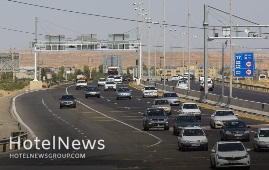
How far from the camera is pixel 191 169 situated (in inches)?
1176

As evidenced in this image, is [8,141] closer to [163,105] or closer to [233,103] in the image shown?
[163,105]

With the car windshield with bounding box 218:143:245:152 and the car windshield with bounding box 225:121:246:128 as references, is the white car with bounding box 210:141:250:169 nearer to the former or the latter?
the car windshield with bounding box 218:143:245:152

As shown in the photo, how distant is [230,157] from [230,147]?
0.87m

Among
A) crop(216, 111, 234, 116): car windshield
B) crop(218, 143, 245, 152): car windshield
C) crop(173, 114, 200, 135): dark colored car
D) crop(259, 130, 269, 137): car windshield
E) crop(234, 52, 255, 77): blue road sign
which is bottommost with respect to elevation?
crop(173, 114, 200, 135): dark colored car

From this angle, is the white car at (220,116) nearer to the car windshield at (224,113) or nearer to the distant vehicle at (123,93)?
the car windshield at (224,113)

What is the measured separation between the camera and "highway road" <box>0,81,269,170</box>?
108 feet

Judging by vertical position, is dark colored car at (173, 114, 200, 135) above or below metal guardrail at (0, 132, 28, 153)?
above

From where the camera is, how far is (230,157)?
29531 millimetres

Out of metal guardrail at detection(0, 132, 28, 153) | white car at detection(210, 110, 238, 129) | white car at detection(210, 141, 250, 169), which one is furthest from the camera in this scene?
white car at detection(210, 110, 238, 129)

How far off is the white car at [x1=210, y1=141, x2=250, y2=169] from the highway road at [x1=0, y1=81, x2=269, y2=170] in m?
0.64

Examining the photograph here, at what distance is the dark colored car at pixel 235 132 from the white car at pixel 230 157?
1235cm

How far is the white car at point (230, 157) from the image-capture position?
29.4 m

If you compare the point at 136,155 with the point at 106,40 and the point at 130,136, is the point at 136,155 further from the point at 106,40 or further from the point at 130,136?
the point at 106,40

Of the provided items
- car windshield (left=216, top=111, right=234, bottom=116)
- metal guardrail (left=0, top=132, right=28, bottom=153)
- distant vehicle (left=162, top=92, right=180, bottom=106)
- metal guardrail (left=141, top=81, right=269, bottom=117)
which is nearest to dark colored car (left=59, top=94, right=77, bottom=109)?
distant vehicle (left=162, top=92, right=180, bottom=106)
